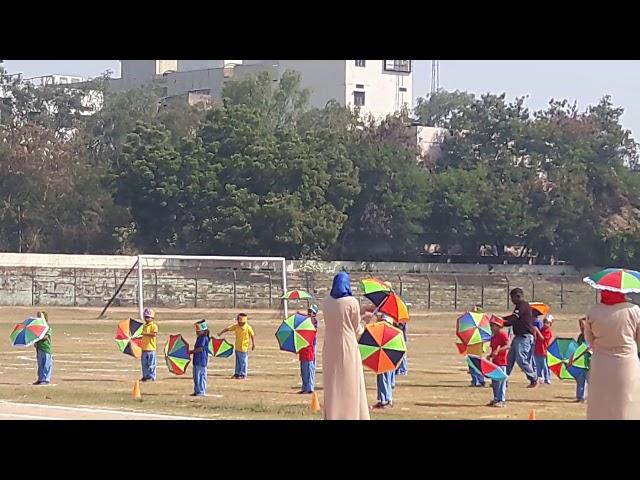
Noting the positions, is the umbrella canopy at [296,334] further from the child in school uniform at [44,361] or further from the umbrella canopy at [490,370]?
the child in school uniform at [44,361]

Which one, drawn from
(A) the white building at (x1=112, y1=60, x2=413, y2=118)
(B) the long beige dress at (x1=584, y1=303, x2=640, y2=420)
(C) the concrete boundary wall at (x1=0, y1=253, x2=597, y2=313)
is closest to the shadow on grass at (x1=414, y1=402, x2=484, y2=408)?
(B) the long beige dress at (x1=584, y1=303, x2=640, y2=420)

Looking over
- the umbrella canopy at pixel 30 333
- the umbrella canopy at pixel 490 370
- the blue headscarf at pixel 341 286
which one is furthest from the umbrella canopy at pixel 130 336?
the blue headscarf at pixel 341 286

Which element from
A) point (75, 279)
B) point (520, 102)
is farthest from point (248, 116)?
point (520, 102)

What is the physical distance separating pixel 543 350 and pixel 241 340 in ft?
17.6

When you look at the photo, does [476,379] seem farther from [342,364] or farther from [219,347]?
[342,364]

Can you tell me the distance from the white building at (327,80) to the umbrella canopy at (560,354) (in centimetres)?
6886

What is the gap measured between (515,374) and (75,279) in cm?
3280

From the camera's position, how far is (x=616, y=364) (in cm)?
1101

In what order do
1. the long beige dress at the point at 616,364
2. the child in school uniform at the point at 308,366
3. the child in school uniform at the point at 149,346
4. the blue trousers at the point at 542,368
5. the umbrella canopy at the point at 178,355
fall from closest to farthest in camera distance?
the long beige dress at the point at 616,364 → the child in school uniform at the point at 308,366 → the child in school uniform at the point at 149,346 → the umbrella canopy at the point at 178,355 → the blue trousers at the point at 542,368

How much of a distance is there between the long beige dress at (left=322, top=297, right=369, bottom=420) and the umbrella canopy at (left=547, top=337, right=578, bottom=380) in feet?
25.9

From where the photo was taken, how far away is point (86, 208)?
67.1 metres

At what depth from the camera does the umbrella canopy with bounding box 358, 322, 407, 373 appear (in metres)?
14.3

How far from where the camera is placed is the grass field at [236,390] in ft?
56.2

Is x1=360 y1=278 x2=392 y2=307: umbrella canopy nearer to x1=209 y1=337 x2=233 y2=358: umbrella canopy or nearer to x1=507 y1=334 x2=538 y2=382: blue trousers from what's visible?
x1=507 y1=334 x2=538 y2=382: blue trousers
